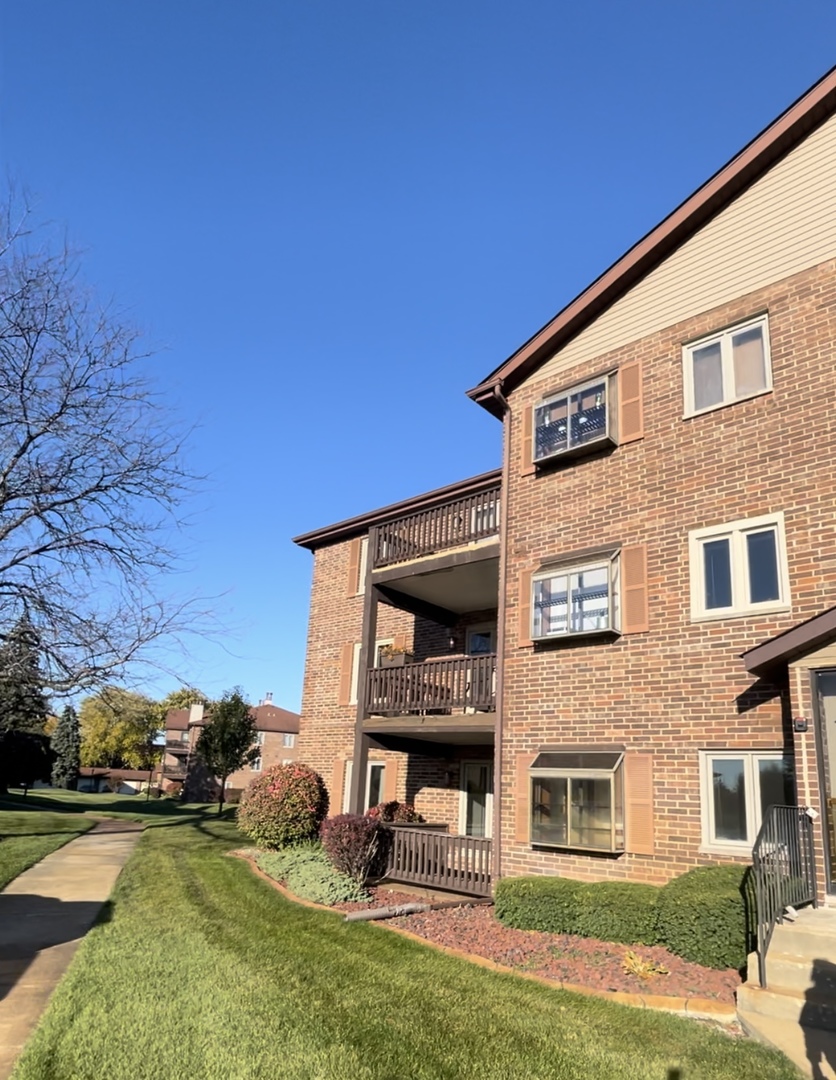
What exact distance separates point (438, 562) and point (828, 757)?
8004 mm

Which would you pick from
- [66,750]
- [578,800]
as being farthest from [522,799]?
[66,750]

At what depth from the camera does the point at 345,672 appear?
755 inches

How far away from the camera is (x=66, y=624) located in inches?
556

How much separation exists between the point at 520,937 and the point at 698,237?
11.0 metres

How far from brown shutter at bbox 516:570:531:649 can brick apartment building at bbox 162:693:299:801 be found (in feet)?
126

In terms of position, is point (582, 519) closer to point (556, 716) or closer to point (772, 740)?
point (556, 716)

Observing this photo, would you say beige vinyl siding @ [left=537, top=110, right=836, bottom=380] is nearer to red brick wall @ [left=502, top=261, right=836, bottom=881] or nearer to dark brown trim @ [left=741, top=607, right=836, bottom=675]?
red brick wall @ [left=502, top=261, right=836, bottom=881]

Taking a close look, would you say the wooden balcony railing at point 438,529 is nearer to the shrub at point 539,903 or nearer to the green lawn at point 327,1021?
the shrub at point 539,903

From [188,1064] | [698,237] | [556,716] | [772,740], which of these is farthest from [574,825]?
[698,237]

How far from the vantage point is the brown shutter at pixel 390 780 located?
17.1m

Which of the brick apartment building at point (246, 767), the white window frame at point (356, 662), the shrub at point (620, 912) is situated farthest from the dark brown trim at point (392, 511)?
the brick apartment building at point (246, 767)

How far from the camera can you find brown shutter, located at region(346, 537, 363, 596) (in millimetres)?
19984

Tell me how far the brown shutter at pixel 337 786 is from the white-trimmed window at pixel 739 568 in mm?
10676

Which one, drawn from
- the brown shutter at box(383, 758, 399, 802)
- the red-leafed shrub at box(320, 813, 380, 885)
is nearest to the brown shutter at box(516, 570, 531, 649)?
the red-leafed shrub at box(320, 813, 380, 885)
